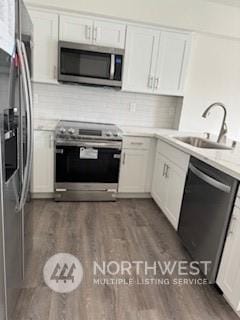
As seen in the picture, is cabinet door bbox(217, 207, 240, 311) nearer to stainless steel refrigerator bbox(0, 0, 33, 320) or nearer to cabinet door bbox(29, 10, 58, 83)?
stainless steel refrigerator bbox(0, 0, 33, 320)

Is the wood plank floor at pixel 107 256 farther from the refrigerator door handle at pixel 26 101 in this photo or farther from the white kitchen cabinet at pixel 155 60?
the white kitchen cabinet at pixel 155 60

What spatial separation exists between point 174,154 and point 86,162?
104 centimetres

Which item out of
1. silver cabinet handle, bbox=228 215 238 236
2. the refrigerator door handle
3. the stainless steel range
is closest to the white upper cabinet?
the stainless steel range

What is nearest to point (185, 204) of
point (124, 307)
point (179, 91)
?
point (124, 307)

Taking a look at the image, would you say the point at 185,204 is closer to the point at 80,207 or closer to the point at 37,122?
the point at 80,207

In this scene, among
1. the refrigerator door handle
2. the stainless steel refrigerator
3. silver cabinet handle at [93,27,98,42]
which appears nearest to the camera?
the stainless steel refrigerator

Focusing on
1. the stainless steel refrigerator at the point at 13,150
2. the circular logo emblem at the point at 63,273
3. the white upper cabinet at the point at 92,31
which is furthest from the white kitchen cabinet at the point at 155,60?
the circular logo emblem at the point at 63,273

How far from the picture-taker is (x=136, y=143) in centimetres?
295

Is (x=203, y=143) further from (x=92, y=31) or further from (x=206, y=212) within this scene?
(x=92, y=31)

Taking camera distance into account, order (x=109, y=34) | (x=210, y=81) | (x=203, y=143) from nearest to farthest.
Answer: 1. (x=203, y=143)
2. (x=109, y=34)
3. (x=210, y=81)

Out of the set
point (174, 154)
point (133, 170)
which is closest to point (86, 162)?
point (133, 170)

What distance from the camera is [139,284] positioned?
5.67 feet

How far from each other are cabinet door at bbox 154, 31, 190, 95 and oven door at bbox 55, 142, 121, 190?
3.55 ft

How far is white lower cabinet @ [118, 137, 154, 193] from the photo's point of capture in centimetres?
294
